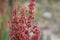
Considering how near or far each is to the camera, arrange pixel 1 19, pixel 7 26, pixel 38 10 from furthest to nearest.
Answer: pixel 38 10
pixel 7 26
pixel 1 19

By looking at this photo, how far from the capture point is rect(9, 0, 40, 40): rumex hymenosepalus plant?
44.9 inches

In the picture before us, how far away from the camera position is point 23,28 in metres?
1.14

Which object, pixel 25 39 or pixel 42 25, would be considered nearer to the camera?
pixel 25 39

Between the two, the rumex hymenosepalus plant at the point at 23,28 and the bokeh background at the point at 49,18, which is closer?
the rumex hymenosepalus plant at the point at 23,28

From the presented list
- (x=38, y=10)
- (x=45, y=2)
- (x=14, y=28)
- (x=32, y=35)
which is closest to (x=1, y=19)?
(x=14, y=28)

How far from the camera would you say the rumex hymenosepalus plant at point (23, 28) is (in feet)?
3.74

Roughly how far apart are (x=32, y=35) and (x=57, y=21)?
0.38 m

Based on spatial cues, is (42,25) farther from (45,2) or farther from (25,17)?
(25,17)

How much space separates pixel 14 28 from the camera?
115cm

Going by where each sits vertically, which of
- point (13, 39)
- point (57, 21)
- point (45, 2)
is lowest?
point (13, 39)

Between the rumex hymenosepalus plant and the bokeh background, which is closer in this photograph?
the rumex hymenosepalus plant

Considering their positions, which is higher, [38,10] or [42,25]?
[38,10]

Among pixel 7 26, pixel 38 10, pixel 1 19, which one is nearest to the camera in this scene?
pixel 1 19

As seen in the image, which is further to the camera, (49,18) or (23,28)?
(49,18)
